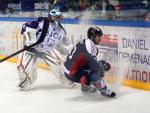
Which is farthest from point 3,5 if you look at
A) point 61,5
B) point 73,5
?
point 73,5

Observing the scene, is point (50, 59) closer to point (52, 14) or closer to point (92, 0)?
point (52, 14)

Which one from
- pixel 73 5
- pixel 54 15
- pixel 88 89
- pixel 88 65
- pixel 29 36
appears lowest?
pixel 88 89

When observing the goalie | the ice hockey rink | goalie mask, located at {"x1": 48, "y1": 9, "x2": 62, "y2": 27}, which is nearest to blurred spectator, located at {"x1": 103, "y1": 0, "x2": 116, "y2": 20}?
the goalie

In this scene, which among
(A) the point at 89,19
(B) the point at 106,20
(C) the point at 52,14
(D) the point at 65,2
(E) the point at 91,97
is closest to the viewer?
(E) the point at 91,97

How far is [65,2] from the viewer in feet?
30.1

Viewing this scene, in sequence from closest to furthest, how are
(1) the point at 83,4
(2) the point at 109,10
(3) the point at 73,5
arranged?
1. (2) the point at 109,10
2. (1) the point at 83,4
3. (3) the point at 73,5

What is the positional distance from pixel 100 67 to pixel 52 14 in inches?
44.9

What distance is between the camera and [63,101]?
6.02 meters

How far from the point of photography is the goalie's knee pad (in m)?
6.76

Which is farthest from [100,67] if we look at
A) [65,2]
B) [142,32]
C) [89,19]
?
[65,2]

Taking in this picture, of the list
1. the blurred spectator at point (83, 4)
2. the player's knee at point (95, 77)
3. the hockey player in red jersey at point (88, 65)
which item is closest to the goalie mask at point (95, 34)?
the hockey player in red jersey at point (88, 65)

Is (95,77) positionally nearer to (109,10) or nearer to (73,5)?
(109,10)

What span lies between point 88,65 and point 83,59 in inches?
3.8

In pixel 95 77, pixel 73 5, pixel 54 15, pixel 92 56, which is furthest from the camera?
pixel 73 5
